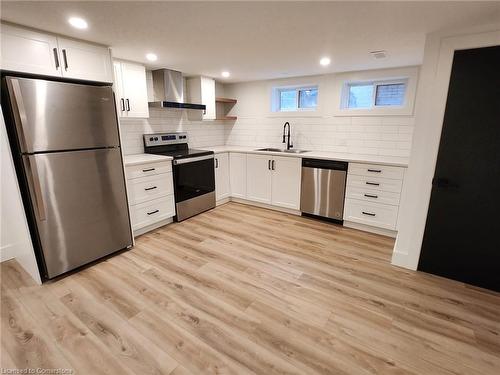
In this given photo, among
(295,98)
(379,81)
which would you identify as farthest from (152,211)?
(379,81)

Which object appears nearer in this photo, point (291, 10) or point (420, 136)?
point (291, 10)

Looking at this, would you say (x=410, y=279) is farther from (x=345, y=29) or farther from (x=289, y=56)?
(x=289, y=56)

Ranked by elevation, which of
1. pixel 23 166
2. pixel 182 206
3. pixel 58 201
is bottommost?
pixel 182 206

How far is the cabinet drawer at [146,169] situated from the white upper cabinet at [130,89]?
0.69 meters

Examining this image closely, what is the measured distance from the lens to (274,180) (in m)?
4.00

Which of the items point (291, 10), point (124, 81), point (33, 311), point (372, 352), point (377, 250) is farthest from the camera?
point (124, 81)

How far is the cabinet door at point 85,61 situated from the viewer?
2214 millimetres

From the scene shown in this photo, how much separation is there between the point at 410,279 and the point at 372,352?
1059 millimetres

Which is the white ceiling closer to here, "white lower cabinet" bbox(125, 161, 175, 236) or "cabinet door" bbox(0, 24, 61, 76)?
"cabinet door" bbox(0, 24, 61, 76)

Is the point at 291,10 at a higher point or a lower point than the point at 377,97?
higher

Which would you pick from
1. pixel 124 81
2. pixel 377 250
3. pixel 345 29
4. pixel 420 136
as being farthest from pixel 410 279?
pixel 124 81

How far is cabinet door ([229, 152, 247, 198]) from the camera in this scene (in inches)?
169

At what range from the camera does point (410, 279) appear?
236 centimetres

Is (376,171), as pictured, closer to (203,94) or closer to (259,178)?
(259,178)
